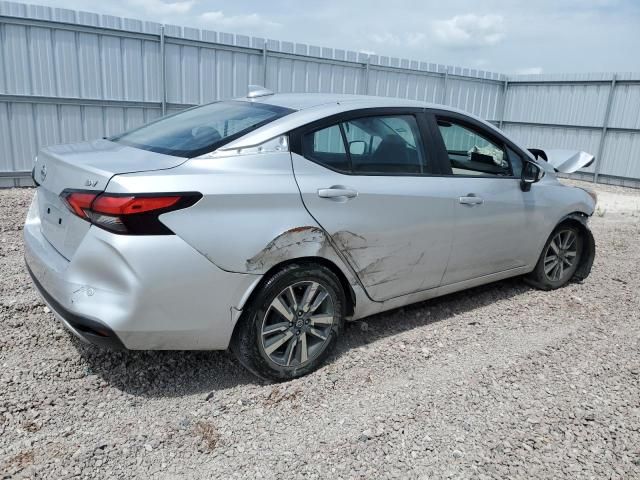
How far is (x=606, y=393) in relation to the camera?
3244 millimetres

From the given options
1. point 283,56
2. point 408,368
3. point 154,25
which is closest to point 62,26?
point 154,25

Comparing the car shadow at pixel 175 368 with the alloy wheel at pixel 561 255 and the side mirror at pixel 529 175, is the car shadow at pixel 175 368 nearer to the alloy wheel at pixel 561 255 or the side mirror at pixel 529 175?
the side mirror at pixel 529 175

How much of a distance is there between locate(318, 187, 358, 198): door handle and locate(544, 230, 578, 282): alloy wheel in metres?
2.49

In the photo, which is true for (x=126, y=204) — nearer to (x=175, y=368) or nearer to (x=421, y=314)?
(x=175, y=368)

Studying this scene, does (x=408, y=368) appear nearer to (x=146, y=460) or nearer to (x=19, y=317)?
(x=146, y=460)

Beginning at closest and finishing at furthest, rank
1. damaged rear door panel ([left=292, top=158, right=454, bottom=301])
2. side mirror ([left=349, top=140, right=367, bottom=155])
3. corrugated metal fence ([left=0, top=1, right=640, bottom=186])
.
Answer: damaged rear door panel ([left=292, top=158, right=454, bottom=301])
side mirror ([left=349, top=140, right=367, bottom=155])
corrugated metal fence ([left=0, top=1, right=640, bottom=186])

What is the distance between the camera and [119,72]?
357 inches

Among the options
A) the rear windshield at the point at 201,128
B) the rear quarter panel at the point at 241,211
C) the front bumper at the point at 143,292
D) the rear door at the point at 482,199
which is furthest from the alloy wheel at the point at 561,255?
the front bumper at the point at 143,292

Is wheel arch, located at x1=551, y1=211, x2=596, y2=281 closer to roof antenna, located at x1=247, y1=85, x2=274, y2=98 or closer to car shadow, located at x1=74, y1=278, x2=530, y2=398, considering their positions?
car shadow, located at x1=74, y1=278, x2=530, y2=398

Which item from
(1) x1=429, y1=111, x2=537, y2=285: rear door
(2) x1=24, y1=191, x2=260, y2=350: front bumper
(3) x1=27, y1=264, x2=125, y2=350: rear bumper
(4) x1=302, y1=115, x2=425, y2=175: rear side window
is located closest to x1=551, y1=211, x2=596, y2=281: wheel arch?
(1) x1=429, y1=111, x2=537, y2=285: rear door

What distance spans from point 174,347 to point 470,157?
270 cm

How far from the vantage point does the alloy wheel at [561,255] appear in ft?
15.9

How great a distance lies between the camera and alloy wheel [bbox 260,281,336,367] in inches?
117

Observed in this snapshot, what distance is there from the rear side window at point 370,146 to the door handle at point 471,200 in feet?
1.26
